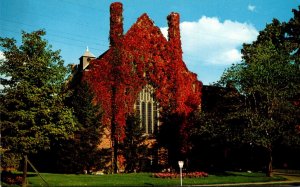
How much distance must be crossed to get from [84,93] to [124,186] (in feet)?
41.1

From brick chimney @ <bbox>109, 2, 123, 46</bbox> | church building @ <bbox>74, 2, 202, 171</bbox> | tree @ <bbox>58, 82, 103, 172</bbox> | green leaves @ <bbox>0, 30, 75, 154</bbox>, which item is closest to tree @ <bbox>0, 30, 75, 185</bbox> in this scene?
green leaves @ <bbox>0, 30, 75, 154</bbox>

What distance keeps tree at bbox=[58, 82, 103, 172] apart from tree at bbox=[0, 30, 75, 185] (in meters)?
7.39

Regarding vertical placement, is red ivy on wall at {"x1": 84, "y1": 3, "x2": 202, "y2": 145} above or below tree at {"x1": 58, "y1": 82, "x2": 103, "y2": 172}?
above

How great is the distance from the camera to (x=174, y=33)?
141ft

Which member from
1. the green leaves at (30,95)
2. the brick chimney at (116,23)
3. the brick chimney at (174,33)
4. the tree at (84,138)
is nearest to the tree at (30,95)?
the green leaves at (30,95)

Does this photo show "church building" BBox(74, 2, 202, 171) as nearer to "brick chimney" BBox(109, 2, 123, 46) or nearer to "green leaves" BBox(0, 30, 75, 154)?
"brick chimney" BBox(109, 2, 123, 46)

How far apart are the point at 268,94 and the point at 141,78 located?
1414 cm

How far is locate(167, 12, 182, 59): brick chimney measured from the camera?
4233cm

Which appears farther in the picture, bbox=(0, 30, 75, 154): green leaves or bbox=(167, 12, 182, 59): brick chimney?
bbox=(167, 12, 182, 59): brick chimney

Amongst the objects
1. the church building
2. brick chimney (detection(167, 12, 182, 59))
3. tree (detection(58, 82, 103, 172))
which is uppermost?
brick chimney (detection(167, 12, 182, 59))

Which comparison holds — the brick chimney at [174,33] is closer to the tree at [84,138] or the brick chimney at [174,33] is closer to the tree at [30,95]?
the tree at [84,138]

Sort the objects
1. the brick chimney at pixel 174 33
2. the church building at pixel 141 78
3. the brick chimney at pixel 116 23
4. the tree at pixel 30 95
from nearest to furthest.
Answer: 1. the tree at pixel 30 95
2. the church building at pixel 141 78
3. the brick chimney at pixel 116 23
4. the brick chimney at pixel 174 33

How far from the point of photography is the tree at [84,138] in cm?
3341

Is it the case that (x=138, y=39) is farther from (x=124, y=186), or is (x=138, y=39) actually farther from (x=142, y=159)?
(x=124, y=186)
